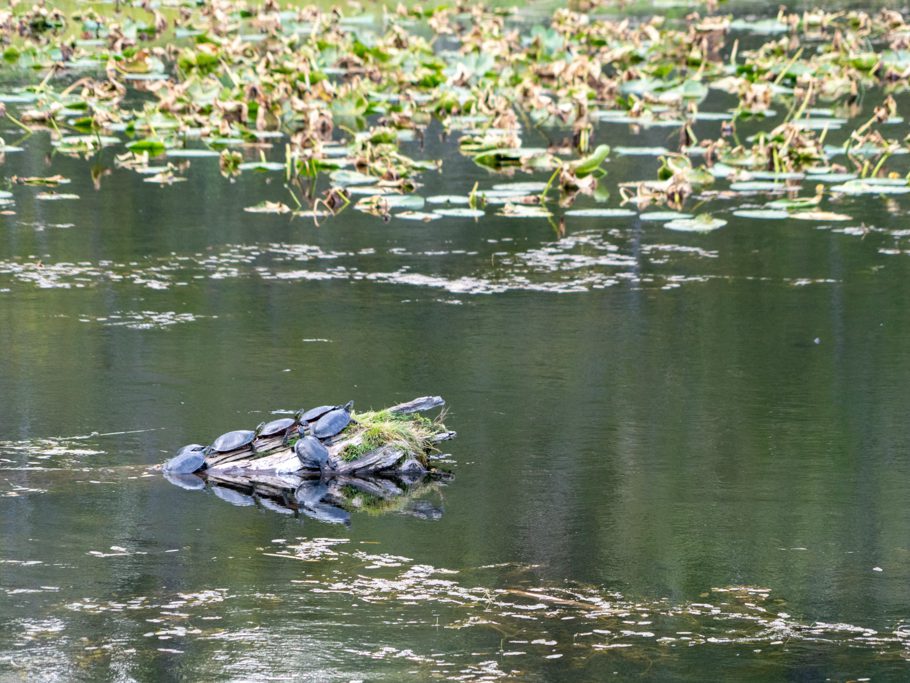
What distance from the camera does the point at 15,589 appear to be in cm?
576

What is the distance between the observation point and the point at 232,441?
7195mm

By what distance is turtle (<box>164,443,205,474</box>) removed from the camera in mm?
7070

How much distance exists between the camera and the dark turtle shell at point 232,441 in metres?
7.18

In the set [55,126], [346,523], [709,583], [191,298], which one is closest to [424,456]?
[346,523]

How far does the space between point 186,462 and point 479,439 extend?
1288mm

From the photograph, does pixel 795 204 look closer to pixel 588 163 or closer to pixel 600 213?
pixel 600 213

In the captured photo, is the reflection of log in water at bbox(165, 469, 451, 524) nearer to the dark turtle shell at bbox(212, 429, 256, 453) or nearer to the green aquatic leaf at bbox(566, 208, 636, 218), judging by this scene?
the dark turtle shell at bbox(212, 429, 256, 453)

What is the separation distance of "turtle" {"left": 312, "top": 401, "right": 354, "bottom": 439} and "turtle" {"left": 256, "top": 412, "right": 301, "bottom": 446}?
0.40ft

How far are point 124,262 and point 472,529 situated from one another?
526 centimetres

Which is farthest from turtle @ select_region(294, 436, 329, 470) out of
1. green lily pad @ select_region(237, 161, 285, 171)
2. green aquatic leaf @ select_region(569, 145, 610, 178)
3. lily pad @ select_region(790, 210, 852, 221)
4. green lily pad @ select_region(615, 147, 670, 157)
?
green lily pad @ select_region(615, 147, 670, 157)

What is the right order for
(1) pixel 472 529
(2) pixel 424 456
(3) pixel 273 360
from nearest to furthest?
(1) pixel 472 529 < (2) pixel 424 456 < (3) pixel 273 360

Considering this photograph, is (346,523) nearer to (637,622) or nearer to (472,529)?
(472,529)

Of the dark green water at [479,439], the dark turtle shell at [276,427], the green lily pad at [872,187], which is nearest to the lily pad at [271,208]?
the dark green water at [479,439]

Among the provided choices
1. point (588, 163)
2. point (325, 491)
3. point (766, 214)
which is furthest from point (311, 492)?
point (588, 163)
